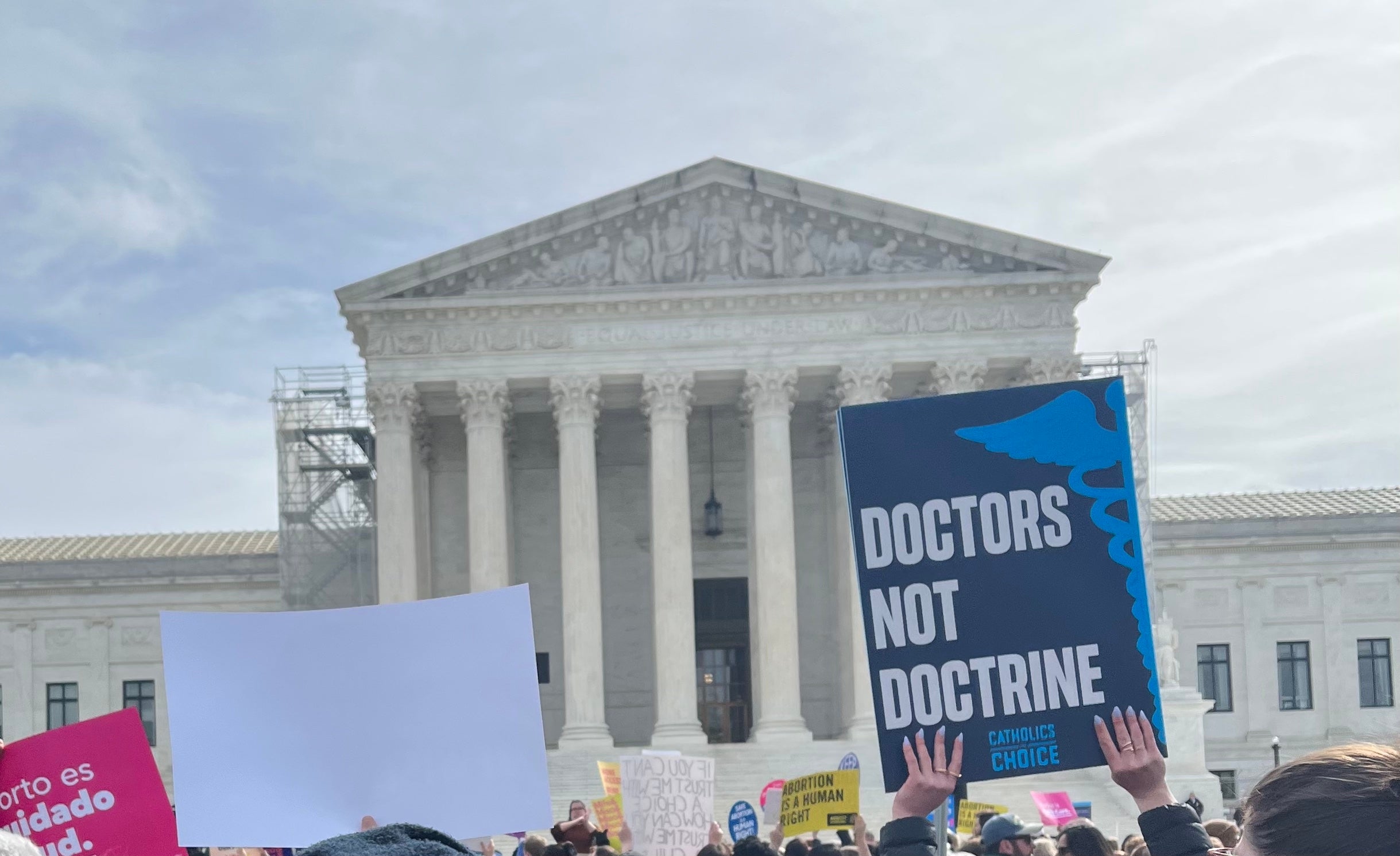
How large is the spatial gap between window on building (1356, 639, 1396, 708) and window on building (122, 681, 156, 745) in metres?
43.4

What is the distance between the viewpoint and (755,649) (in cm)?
5172

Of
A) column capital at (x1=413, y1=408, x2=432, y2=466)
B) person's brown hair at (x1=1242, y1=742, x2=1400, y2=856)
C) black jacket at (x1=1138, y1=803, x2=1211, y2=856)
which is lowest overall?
black jacket at (x1=1138, y1=803, x2=1211, y2=856)

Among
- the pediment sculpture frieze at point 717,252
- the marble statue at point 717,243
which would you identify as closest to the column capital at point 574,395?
the pediment sculpture frieze at point 717,252

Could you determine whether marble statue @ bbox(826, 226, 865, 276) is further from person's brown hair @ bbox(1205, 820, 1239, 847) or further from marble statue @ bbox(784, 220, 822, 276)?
person's brown hair @ bbox(1205, 820, 1239, 847)

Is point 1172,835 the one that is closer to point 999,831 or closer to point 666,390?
point 999,831

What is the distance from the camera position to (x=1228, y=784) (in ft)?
198

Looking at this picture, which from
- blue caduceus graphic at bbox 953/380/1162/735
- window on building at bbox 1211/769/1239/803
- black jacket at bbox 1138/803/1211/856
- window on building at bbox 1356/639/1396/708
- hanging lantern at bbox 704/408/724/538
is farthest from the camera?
window on building at bbox 1356/639/1396/708

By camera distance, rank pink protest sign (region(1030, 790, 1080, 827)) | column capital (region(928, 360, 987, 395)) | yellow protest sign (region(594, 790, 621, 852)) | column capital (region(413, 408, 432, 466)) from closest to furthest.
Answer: yellow protest sign (region(594, 790, 621, 852)) < pink protest sign (region(1030, 790, 1080, 827)) < column capital (region(928, 360, 987, 395)) < column capital (region(413, 408, 432, 466))

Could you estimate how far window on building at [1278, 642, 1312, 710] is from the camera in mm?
60906

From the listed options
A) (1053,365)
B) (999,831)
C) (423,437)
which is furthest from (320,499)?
(999,831)

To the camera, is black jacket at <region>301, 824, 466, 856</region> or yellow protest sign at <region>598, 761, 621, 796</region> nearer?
black jacket at <region>301, 824, 466, 856</region>

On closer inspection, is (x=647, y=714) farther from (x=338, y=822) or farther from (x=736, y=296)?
(x=338, y=822)

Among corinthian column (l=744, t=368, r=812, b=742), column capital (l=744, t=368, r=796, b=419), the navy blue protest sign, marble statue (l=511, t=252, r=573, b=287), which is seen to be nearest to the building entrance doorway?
corinthian column (l=744, t=368, r=812, b=742)

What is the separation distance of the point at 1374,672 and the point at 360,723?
57.9m
